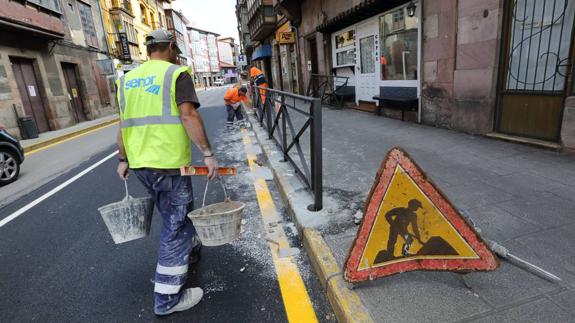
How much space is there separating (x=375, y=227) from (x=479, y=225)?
1270mm

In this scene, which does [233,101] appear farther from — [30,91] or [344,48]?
[30,91]

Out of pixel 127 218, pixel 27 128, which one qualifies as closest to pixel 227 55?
pixel 27 128

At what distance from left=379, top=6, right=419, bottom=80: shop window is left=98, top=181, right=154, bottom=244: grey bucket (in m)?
6.63

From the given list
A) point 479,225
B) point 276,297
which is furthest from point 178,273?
point 479,225

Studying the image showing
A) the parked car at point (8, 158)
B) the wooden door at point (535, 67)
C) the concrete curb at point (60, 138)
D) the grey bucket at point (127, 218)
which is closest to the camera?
the grey bucket at point (127, 218)

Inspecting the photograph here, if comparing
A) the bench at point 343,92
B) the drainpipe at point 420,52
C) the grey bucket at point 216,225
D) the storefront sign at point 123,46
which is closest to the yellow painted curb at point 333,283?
the grey bucket at point 216,225

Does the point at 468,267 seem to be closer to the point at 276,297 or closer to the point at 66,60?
the point at 276,297

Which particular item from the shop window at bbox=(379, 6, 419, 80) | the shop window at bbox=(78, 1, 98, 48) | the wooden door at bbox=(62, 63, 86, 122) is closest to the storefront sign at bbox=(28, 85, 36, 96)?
the wooden door at bbox=(62, 63, 86, 122)

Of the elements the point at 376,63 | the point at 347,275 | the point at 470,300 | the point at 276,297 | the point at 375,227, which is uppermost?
the point at 376,63

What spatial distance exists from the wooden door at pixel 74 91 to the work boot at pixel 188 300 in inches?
666

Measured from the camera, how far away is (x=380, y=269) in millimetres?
1978

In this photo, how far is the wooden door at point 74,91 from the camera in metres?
16.0

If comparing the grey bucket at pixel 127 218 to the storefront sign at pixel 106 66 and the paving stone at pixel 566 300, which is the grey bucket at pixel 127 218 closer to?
the paving stone at pixel 566 300

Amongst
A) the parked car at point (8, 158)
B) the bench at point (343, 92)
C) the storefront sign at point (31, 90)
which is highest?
the storefront sign at point (31, 90)
